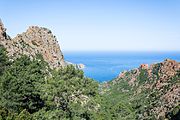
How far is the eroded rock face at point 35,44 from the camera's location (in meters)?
81.5

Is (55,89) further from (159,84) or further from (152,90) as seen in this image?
(159,84)

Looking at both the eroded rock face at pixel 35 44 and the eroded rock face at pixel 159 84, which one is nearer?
the eroded rock face at pixel 35 44

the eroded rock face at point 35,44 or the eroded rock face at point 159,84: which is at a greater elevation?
the eroded rock face at point 35,44

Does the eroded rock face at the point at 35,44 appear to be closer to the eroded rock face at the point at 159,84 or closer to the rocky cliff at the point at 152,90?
the rocky cliff at the point at 152,90

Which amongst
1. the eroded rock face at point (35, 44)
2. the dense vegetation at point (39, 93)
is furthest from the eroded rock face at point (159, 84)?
the eroded rock face at point (35, 44)

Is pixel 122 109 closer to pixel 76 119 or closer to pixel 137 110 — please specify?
pixel 137 110

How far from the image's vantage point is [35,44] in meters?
95.1

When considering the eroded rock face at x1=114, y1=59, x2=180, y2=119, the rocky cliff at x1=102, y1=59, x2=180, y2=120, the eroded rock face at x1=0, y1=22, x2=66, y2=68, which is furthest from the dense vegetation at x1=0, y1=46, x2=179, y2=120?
the eroded rock face at x1=114, y1=59, x2=180, y2=119

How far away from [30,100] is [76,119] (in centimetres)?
721

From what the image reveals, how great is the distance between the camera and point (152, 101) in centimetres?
9725

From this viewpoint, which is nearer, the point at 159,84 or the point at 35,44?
the point at 35,44

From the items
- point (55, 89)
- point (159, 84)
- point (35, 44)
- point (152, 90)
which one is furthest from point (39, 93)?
point (159, 84)

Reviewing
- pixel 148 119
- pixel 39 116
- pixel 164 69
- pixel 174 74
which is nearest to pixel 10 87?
pixel 39 116

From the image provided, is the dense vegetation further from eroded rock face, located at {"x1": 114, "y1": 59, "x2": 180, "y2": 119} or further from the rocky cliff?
eroded rock face, located at {"x1": 114, "y1": 59, "x2": 180, "y2": 119}
